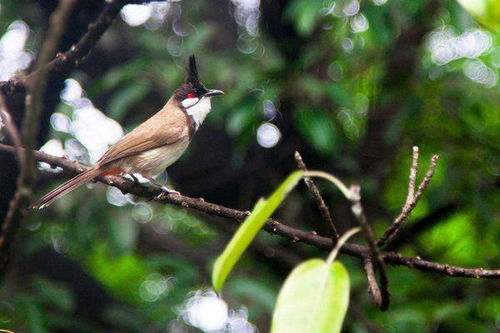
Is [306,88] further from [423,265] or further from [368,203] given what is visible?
[423,265]

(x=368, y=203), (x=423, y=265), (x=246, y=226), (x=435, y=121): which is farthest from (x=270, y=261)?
(x=246, y=226)

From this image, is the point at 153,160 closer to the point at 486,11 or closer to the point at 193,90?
the point at 193,90

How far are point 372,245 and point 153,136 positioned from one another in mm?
2262

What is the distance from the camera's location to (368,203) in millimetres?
4758

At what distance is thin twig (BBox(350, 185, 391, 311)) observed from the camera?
1106 mm

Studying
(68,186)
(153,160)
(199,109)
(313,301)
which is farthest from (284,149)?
(313,301)

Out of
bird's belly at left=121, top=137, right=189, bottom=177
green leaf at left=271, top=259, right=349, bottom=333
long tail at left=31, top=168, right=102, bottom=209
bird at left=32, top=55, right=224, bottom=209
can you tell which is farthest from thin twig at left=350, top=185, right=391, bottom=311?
bird's belly at left=121, top=137, right=189, bottom=177

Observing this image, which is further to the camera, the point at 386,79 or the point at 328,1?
the point at 386,79

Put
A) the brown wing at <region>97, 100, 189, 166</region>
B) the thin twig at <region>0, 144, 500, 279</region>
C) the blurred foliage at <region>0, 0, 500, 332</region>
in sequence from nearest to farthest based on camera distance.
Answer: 1. the thin twig at <region>0, 144, 500, 279</region>
2. the brown wing at <region>97, 100, 189, 166</region>
3. the blurred foliage at <region>0, 0, 500, 332</region>

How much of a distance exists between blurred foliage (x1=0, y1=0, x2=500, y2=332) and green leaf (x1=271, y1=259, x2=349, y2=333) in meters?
2.27

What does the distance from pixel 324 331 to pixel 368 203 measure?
3790 mm

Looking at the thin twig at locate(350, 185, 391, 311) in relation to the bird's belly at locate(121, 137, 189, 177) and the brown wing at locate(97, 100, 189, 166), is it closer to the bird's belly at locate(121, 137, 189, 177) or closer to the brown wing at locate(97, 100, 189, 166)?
the brown wing at locate(97, 100, 189, 166)

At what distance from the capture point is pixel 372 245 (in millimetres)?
1195

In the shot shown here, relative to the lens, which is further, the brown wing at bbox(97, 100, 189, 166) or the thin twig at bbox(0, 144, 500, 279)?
the brown wing at bbox(97, 100, 189, 166)
